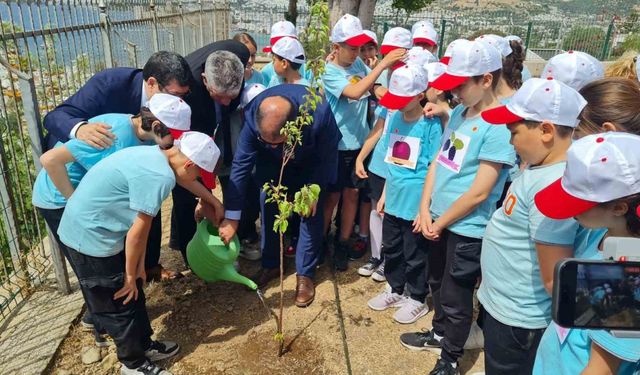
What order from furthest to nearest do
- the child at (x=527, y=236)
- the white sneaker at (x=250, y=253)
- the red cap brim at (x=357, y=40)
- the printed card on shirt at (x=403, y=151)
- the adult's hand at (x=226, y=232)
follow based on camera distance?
1. the white sneaker at (x=250, y=253)
2. the red cap brim at (x=357, y=40)
3. the printed card on shirt at (x=403, y=151)
4. the adult's hand at (x=226, y=232)
5. the child at (x=527, y=236)

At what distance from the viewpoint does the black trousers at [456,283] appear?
2.33 metres

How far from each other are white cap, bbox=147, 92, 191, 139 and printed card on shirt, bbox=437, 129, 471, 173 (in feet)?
4.35

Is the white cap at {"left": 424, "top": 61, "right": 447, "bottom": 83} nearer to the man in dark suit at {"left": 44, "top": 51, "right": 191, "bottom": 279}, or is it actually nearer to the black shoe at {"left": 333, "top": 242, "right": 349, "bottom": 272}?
the man in dark suit at {"left": 44, "top": 51, "right": 191, "bottom": 279}

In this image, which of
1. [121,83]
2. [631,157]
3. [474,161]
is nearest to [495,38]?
[474,161]

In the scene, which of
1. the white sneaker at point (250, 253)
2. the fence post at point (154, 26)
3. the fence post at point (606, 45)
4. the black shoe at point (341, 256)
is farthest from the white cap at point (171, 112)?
the fence post at point (606, 45)

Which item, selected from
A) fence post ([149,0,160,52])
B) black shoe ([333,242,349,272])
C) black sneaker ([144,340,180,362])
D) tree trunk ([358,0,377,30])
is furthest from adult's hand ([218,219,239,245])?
tree trunk ([358,0,377,30])

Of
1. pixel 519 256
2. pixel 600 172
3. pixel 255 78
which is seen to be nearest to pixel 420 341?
pixel 519 256

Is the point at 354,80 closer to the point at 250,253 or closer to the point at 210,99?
the point at 210,99

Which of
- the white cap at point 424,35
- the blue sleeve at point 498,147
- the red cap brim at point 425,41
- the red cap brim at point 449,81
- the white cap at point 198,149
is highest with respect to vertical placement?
the white cap at point 424,35

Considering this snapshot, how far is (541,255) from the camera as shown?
156 centimetres

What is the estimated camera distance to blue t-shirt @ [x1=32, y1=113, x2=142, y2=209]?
231 centimetres

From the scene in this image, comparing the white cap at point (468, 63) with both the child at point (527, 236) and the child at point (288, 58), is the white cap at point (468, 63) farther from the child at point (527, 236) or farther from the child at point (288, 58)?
the child at point (288, 58)

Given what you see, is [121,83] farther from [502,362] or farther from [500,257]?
[502,362]

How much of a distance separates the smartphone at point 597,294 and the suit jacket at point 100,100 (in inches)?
93.4
